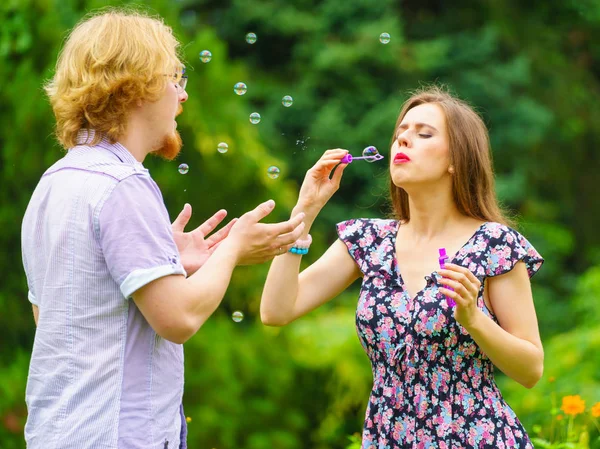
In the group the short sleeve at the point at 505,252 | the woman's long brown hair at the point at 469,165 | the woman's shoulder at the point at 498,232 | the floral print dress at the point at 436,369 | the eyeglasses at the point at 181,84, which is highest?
the eyeglasses at the point at 181,84

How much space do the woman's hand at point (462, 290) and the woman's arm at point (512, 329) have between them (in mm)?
19

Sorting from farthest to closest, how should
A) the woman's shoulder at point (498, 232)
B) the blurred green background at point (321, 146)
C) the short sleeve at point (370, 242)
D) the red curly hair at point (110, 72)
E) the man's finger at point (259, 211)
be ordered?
the blurred green background at point (321, 146) < the short sleeve at point (370, 242) < the woman's shoulder at point (498, 232) < the man's finger at point (259, 211) < the red curly hair at point (110, 72)

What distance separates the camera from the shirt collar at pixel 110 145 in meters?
1.98

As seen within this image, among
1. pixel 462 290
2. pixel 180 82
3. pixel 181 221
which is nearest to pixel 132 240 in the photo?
pixel 180 82

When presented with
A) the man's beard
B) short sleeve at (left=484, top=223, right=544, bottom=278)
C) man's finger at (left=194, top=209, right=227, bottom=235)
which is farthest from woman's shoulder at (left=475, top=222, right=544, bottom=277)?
the man's beard

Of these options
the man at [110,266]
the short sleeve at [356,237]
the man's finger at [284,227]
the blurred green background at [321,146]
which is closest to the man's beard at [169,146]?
the man at [110,266]

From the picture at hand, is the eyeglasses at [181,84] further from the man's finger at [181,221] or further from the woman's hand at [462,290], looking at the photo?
the woman's hand at [462,290]

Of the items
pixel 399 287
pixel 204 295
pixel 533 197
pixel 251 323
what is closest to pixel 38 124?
pixel 251 323

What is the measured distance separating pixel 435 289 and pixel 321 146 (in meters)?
6.72

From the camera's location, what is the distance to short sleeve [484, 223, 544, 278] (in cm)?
248

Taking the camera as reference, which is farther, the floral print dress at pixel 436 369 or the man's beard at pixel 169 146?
the floral print dress at pixel 436 369

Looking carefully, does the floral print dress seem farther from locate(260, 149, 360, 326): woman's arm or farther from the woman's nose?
the woman's nose

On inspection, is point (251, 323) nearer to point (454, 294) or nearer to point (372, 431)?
point (372, 431)

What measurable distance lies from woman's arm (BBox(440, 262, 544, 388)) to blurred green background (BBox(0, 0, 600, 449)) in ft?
2.86
